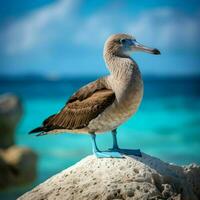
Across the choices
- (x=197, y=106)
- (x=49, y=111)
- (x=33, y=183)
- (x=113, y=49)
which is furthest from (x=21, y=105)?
(x=113, y=49)

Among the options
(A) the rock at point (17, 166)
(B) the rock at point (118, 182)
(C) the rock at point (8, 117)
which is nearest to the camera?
(B) the rock at point (118, 182)

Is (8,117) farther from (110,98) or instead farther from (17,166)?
(110,98)

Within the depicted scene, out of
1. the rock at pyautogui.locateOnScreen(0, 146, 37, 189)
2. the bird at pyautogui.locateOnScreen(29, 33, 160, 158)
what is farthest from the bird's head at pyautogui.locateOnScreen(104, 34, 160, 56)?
the rock at pyautogui.locateOnScreen(0, 146, 37, 189)

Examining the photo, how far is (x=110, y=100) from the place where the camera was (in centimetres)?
232

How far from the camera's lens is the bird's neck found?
2322 mm

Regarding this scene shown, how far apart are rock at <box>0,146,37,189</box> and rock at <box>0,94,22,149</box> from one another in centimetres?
27

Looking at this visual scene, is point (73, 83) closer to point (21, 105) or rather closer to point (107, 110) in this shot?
point (21, 105)

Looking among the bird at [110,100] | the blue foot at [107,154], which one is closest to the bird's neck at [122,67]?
the bird at [110,100]

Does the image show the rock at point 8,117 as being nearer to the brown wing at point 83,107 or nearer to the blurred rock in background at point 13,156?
the blurred rock in background at point 13,156

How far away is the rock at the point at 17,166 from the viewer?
5.90 metres

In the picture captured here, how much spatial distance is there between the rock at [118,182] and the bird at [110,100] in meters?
0.06

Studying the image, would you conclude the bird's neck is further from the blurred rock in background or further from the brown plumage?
the blurred rock in background

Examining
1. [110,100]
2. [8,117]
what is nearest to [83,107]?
[110,100]

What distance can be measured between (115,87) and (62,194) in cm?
49
